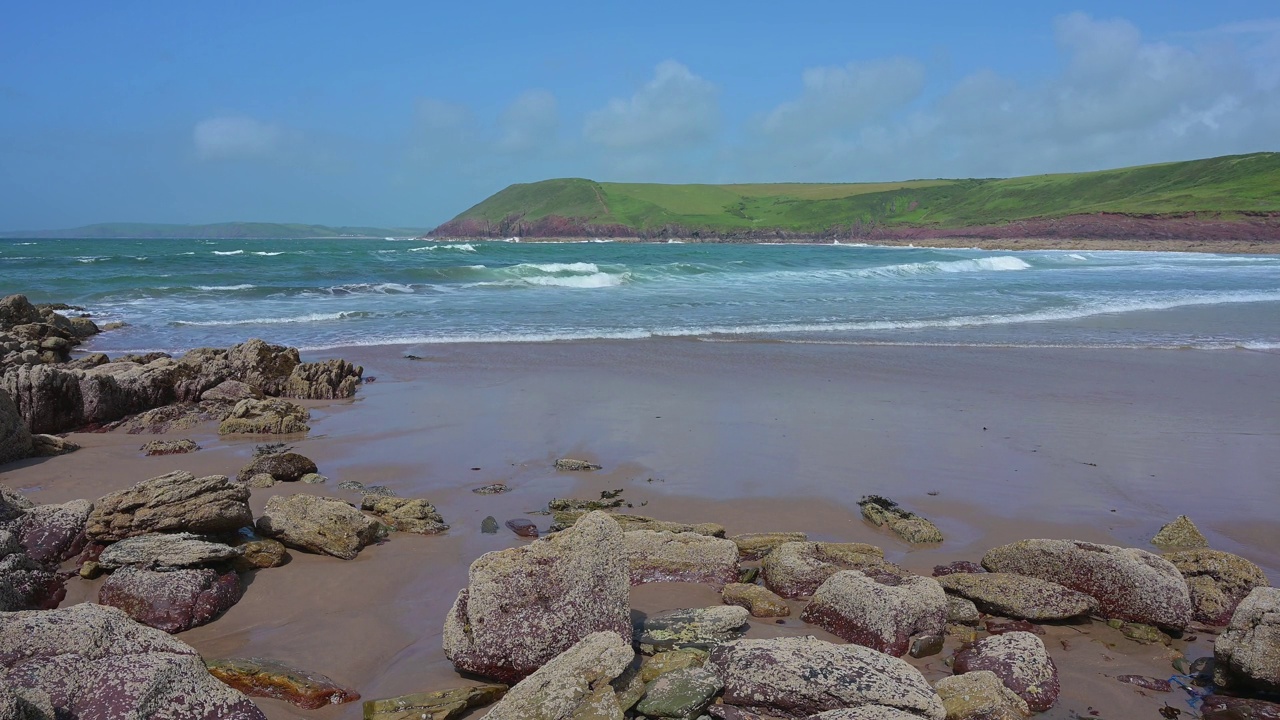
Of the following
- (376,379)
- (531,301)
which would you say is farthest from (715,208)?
(376,379)

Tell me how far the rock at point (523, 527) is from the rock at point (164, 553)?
183 cm

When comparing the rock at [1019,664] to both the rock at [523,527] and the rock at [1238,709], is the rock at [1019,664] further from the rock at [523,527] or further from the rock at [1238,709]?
the rock at [523,527]

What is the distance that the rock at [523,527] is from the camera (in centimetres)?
579

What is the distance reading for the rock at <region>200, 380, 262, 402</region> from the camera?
9.93 metres

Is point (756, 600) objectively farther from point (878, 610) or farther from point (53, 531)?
point (53, 531)

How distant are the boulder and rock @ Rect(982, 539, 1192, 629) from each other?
4374mm

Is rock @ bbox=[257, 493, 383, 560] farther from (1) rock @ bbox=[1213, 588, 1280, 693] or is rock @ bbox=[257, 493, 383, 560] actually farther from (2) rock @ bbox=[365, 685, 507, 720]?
(1) rock @ bbox=[1213, 588, 1280, 693]

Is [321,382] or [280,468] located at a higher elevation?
[321,382]

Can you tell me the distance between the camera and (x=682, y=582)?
16.6 ft

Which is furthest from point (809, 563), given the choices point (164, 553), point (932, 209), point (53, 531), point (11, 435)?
point (932, 209)

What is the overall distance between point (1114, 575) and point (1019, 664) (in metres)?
1.30

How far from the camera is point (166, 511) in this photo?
5.10 meters

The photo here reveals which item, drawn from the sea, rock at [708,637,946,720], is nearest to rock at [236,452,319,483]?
rock at [708,637,946,720]

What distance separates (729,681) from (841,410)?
6601 mm
